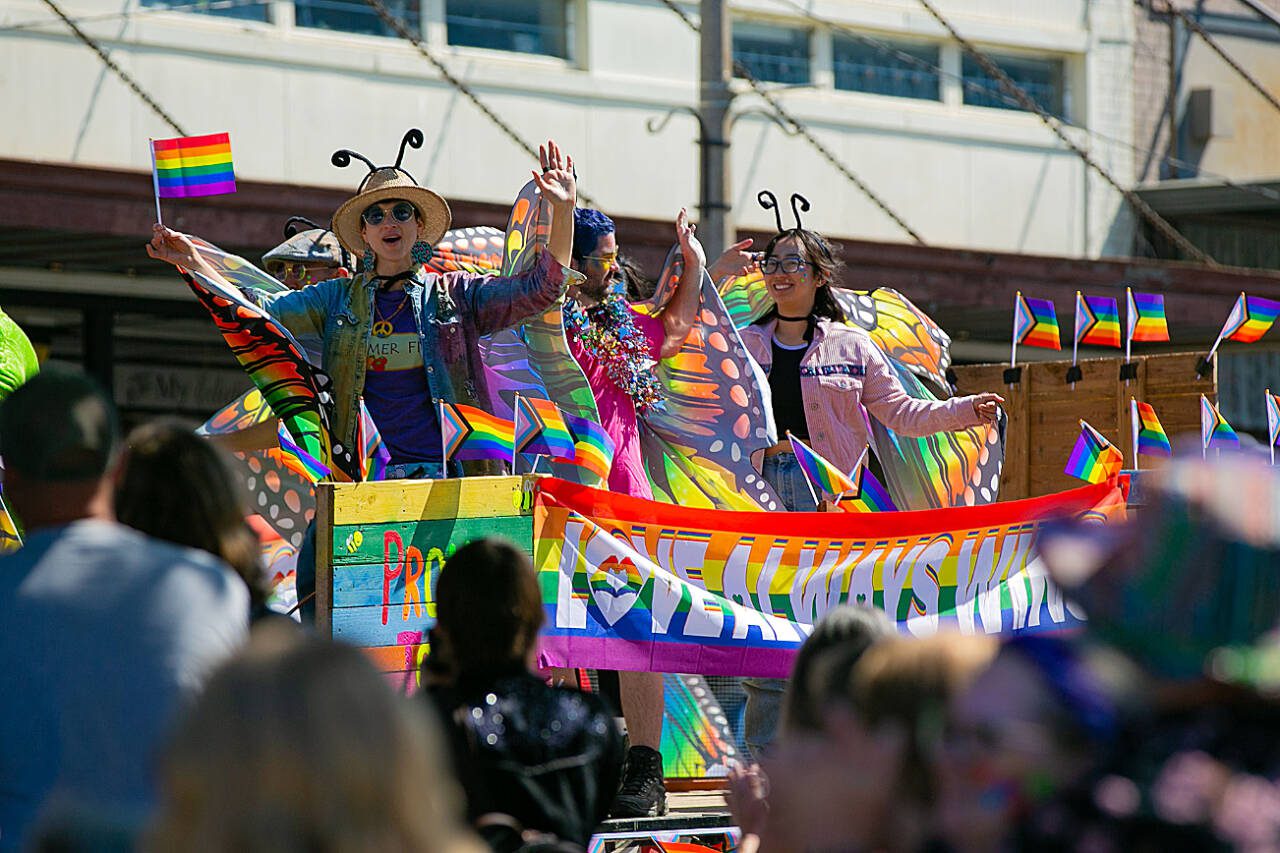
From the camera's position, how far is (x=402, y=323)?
18.8 ft

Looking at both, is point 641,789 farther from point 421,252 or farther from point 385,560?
point 421,252

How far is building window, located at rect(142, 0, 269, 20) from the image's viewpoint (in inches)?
512

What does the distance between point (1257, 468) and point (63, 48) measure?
1138cm

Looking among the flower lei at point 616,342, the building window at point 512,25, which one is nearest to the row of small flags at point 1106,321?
the flower lei at point 616,342

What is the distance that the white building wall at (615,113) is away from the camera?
1269 cm

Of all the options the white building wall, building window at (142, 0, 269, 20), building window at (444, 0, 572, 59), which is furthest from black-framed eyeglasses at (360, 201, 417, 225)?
building window at (444, 0, 572, 59)

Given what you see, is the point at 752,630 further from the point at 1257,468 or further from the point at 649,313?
the point at 1257,468

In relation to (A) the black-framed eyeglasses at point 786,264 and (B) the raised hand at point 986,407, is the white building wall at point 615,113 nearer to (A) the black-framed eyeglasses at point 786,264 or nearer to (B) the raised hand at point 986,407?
(A) the black-framed eyeglasses at point 786,264

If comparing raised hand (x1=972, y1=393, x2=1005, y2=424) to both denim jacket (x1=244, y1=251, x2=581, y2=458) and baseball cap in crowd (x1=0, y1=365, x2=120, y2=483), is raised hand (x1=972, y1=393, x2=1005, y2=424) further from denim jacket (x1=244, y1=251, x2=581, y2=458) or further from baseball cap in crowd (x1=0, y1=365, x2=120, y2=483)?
baseball cap in crowd (x1=0, y1=365, x2=120, y2=483)

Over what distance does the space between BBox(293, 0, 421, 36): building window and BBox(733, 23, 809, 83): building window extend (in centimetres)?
296

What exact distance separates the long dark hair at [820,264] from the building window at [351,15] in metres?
7.44

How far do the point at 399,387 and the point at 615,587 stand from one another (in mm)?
856

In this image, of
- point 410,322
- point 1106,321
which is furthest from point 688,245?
point 1106,321

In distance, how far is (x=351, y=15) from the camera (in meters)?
14.0
